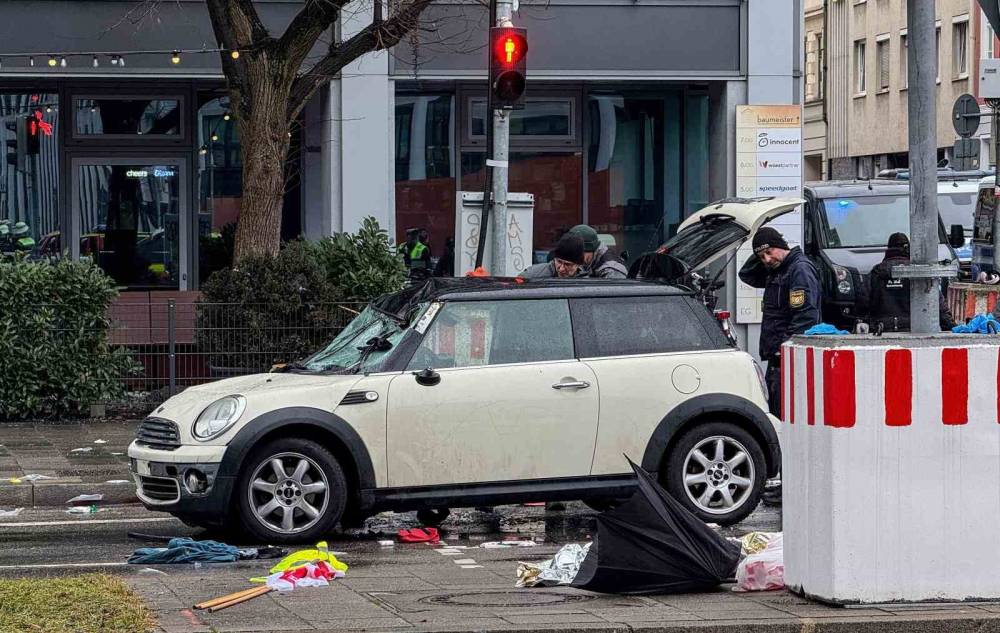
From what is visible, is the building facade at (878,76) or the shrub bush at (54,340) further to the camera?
the building facade at (878,76)

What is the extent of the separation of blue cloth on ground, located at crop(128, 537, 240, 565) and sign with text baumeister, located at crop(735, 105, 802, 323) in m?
12.8

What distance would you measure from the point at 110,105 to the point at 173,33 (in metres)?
2.56

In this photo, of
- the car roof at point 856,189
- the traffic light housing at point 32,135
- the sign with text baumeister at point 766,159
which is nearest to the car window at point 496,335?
the sign with text baumeister at point 766,159

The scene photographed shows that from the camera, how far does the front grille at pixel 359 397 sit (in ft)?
31.2

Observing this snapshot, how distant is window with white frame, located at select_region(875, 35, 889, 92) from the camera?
5109 cm

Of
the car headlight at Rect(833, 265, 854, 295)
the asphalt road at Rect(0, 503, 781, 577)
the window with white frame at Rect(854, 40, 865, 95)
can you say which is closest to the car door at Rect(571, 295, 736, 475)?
the asphalt road at Rect(0, 503, 781, 577)

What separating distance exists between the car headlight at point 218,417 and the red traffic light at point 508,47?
4.51m

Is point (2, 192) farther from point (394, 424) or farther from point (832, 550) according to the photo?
point (832, 550)

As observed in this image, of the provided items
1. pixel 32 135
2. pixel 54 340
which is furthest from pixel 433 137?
pixel 54 340

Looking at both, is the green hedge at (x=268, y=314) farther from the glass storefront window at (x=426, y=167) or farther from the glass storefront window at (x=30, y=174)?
the glass storefront window at (x=30, y=174)

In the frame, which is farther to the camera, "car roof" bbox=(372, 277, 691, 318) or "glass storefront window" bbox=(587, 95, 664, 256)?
"glass storefront window" bbox=(587, 95, 664, 256)

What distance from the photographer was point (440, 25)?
20.0 meters

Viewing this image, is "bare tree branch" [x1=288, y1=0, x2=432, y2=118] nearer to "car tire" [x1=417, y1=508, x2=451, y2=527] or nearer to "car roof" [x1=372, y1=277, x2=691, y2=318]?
"car roof" [x1=372, y1=277, x2=691, y2=318]

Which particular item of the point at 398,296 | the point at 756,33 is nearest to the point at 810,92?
the point at 756,33
